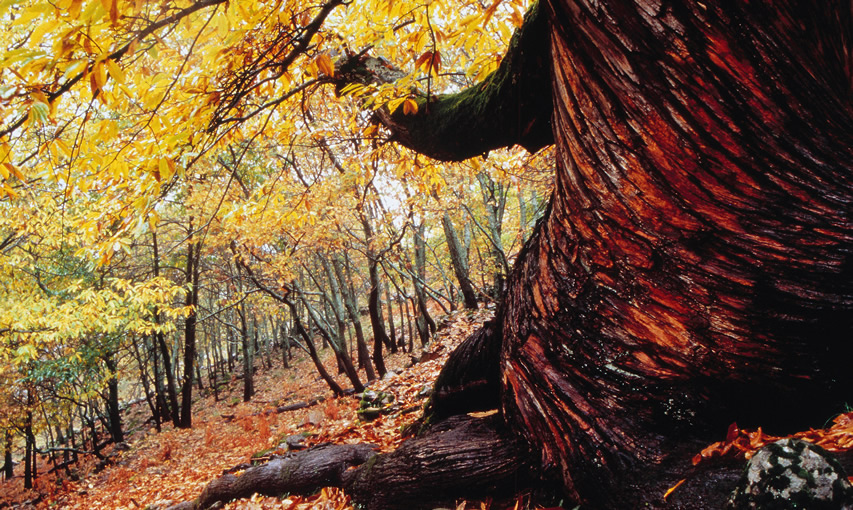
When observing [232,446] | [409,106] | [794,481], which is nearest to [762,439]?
[794,481]

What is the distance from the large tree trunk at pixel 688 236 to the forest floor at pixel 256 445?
282 mm

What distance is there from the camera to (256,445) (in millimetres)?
8469

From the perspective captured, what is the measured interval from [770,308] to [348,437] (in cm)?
472

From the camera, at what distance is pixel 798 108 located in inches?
56.5

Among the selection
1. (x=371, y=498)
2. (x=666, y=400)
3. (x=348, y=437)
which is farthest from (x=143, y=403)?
(x=666, y=400)

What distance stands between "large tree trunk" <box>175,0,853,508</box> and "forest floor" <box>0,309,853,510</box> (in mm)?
282

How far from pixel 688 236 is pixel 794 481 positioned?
90 cm

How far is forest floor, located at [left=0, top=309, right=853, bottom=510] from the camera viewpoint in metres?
2.42

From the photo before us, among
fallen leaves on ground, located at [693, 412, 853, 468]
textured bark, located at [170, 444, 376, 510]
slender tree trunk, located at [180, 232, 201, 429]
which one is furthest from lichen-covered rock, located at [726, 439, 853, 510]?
slender tree trunk, located at [180, 232, 201, 429]

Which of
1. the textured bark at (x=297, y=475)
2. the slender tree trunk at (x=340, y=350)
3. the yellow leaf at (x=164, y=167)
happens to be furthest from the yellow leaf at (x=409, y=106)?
the slender tree trunk at (x=340, y=350)

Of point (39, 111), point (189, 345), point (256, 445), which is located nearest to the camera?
point (39, 111)

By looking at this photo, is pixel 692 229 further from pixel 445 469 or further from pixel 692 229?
pixel 445 469

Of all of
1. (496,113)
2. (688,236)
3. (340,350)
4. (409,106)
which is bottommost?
(340,350)

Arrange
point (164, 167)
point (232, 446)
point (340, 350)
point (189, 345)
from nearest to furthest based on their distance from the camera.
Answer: point (164, 167) → point (232, 446) → point (340, 350) → point (189, 345)
